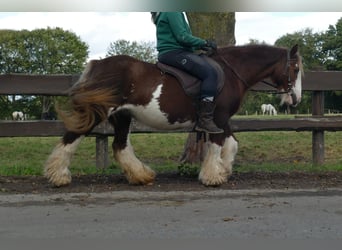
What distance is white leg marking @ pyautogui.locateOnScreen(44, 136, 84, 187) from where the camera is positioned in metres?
6.01

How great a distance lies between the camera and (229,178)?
6.68m

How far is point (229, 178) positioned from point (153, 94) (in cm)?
155

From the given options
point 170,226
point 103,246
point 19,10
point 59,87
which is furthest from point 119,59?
point 19,10

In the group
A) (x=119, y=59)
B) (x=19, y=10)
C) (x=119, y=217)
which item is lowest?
(x=119, y=217)

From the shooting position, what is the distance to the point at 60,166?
6059mm

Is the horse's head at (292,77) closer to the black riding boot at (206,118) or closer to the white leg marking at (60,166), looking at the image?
the black riding boot at (206,118)

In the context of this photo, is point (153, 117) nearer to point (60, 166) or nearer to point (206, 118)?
point (206, 118)

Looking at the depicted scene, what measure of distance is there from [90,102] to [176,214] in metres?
2.11

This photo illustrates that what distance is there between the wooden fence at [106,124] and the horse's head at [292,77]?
0.97 m

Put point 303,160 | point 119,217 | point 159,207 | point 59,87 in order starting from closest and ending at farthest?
point 119,217
point 159,207
point 59,87
point 303,160

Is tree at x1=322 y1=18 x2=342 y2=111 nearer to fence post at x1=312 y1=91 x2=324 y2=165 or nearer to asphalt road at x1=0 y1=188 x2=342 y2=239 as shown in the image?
asphalt road at x1=0 y1=188 x2=342 y2=239

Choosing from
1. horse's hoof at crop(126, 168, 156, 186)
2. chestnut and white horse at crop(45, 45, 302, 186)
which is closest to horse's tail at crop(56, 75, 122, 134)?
chestnut and white horse at crop(45, 45, 302, 186)

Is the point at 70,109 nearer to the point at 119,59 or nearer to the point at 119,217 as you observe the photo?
the point at 119,59

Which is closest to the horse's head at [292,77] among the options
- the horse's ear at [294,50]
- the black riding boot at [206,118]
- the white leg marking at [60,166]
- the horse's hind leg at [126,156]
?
the horse's ear at [294,50]
